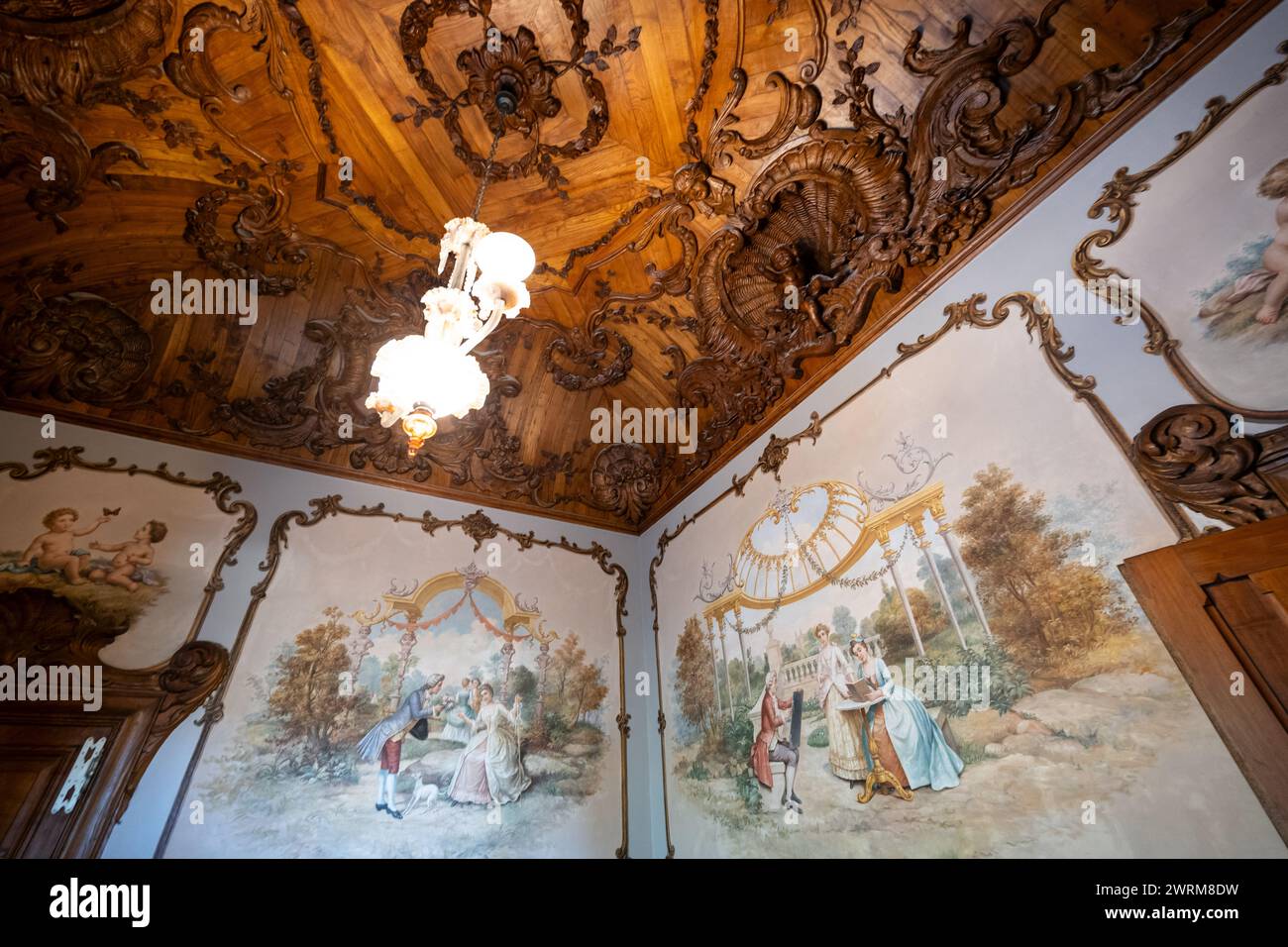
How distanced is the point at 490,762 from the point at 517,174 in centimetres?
473

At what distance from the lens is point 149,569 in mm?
4070

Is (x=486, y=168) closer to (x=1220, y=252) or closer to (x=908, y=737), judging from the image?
(x=1220, y=252)

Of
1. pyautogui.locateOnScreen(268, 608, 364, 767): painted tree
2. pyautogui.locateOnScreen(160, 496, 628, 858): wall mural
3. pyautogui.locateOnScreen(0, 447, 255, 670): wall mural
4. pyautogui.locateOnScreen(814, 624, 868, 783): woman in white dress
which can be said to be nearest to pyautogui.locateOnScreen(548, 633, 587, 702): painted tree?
pyautogui.locateOnScreen(160, 496, 628, 858): wall mural

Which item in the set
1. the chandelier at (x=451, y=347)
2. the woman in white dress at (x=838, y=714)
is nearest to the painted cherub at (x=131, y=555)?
the chandelier at (x=451, y=347)

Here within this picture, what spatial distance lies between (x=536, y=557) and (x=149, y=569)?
3.02 metres

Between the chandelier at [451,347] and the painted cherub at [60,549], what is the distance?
9.79ft

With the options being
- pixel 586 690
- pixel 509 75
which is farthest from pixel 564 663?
pixel 509 75

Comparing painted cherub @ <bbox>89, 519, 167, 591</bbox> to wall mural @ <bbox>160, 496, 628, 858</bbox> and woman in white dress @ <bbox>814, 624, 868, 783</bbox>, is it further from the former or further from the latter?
woman in white dress @ <bbox>814, 624, 868, 783</bbox>

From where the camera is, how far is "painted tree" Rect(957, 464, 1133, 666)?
230 cm

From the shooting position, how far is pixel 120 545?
4.05 meters

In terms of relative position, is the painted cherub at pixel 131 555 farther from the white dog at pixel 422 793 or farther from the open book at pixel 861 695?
the open book at pixel 861 695
